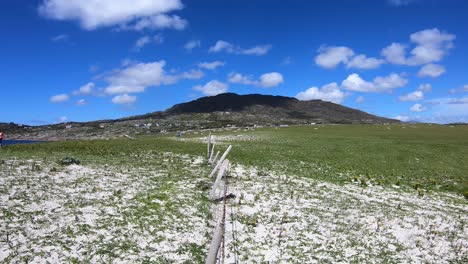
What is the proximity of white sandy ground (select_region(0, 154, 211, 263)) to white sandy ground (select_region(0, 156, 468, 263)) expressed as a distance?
44 millimetres

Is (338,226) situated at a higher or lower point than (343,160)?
lower

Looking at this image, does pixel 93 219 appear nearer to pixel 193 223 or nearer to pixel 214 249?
pixel 193 223

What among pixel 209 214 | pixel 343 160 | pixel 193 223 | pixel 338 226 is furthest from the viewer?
pixel 343 160

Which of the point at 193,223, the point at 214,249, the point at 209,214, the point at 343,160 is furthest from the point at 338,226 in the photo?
the point at 343,160

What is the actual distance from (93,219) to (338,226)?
13441 mm

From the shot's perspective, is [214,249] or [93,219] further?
[93,219]

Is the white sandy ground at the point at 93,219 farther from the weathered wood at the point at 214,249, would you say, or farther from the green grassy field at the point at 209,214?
the weathered wood at the point at 214,249

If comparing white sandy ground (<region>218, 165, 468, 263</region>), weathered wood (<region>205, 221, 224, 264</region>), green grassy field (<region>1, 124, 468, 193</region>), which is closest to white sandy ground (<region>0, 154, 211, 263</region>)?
white sandy ground (<region>218, 165, 468, 263</region>)

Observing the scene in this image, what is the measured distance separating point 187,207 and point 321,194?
11.2 metres

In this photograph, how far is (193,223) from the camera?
63.3 ft

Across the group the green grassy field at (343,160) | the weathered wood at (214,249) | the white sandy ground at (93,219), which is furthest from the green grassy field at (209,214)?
the weathered wood at (214,249)

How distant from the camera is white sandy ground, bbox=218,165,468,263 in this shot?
1716 centimetres

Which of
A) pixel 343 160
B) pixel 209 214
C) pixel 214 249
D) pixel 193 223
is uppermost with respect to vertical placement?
pixel 214 249

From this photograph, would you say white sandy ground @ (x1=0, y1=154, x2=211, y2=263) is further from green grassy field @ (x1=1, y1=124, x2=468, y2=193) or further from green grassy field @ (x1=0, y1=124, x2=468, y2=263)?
green grassy field @ (x1=1, y1=124, x2=468, y2=193)
